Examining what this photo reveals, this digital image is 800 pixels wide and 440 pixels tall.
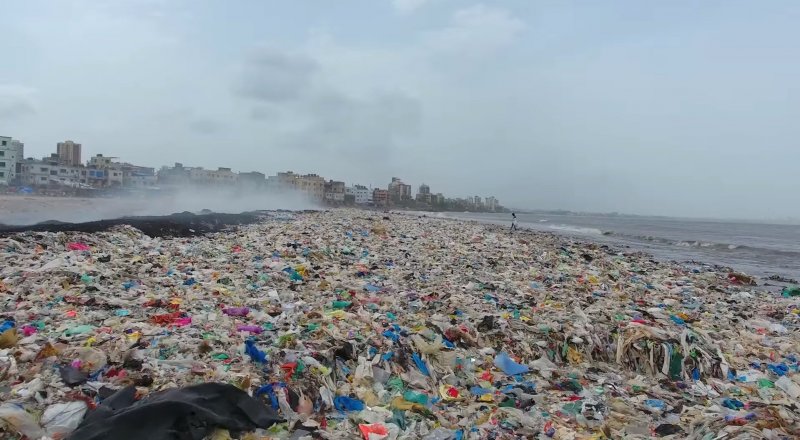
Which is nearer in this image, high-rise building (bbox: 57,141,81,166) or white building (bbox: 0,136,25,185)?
white building (bbox: 0,136,25,185)

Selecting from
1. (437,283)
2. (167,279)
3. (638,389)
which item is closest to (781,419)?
(638,389)

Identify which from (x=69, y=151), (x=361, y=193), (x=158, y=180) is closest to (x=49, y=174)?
(x=158, y=180)

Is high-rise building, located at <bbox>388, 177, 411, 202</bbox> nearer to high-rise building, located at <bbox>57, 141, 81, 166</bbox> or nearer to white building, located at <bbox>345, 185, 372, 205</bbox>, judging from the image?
white building, located at <bbox>345, 185, 372, 205</bbox>

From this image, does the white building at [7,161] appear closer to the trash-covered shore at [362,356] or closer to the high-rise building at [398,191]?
the trash-covered shore at [362,356]

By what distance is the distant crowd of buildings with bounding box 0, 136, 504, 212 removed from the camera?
53469mm

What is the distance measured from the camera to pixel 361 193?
114 m

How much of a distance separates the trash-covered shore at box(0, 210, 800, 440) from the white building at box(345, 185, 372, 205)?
103699 millimetres

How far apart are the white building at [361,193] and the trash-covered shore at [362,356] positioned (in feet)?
340

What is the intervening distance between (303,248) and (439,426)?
7.71 m

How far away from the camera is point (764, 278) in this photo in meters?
12.7

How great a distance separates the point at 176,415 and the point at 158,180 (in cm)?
8346

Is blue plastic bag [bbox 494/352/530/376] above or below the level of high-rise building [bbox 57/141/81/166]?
below

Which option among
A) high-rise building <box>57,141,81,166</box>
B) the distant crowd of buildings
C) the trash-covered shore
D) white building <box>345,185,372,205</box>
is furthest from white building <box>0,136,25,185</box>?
white building <box>345,185,372,205</box>

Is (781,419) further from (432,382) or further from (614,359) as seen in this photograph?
(432,382)
